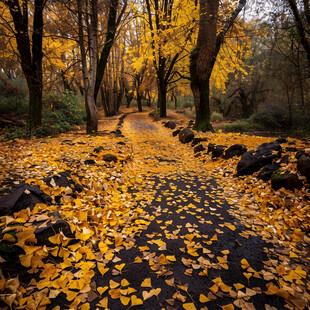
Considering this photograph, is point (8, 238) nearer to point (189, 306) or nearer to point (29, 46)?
point (189, 306)

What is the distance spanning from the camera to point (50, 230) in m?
1.92

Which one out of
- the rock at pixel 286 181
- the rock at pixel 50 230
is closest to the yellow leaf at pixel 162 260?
the rock at pixel 50 230

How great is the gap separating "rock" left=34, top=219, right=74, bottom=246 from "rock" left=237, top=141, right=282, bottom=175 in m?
3.51

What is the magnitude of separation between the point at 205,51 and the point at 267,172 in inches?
236

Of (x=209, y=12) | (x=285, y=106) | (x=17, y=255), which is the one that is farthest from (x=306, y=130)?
(x=17, y=255)

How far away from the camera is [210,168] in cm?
486

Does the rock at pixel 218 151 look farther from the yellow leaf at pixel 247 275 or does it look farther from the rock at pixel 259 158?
the yellow leaf at pixel 247 275

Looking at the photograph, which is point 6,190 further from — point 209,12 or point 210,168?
point 209,12

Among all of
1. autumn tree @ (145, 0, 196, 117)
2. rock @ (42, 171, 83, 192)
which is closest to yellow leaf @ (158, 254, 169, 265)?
rock @ (42, 171, 83, 192)

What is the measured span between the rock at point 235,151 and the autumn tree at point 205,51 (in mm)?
3499

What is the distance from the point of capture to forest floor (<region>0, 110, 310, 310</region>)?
59.9 inches

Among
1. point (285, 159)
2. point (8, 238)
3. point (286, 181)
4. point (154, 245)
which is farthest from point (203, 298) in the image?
point (285, 159)

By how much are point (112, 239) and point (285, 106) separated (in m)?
16.7

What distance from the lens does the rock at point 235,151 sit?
4.68m
